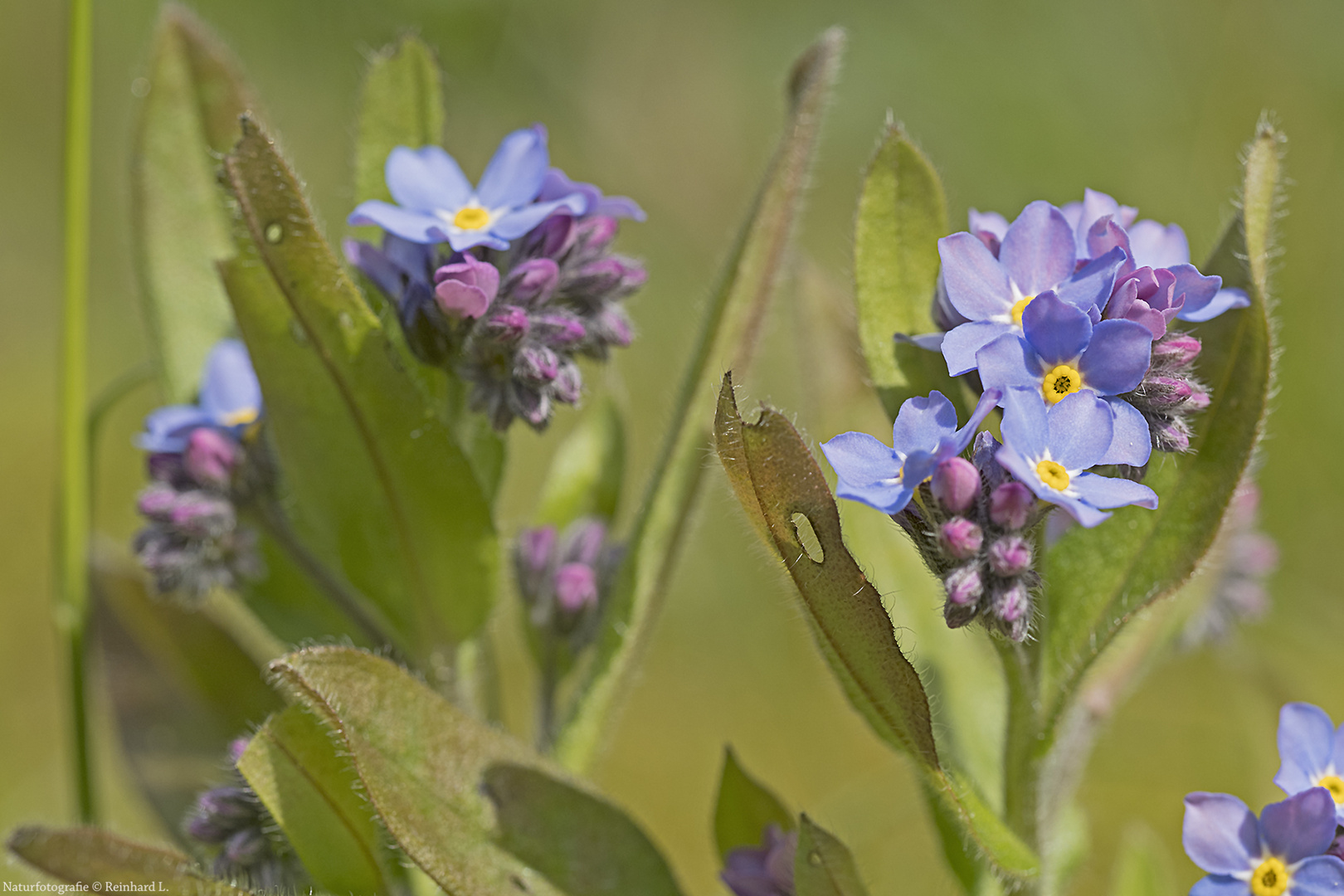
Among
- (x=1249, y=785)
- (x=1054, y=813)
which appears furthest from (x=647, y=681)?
(x=1054, y=813)

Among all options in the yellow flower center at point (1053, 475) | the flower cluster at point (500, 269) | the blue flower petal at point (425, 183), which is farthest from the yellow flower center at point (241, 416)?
the yellow flower center at point (1053, 475)

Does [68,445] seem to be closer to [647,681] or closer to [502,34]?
[647,681]

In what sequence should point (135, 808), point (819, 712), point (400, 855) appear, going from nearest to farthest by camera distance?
1. point (400, 855)
2. point (135, 808)
3. point (819, 712)

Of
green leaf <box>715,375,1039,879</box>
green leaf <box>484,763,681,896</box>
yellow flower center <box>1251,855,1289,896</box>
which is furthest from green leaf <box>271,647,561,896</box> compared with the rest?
yellow flower center <box>1251,855,1289,896</box>

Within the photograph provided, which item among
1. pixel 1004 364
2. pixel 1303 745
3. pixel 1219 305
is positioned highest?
pixel 1219 305

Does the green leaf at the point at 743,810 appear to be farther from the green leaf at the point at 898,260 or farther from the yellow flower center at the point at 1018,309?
the yellow flower center at the point at 1018,309

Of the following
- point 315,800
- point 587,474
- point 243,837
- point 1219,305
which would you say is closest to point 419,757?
point 315,800

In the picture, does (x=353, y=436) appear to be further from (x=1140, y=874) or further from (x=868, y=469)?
(x=1140, y=874)
